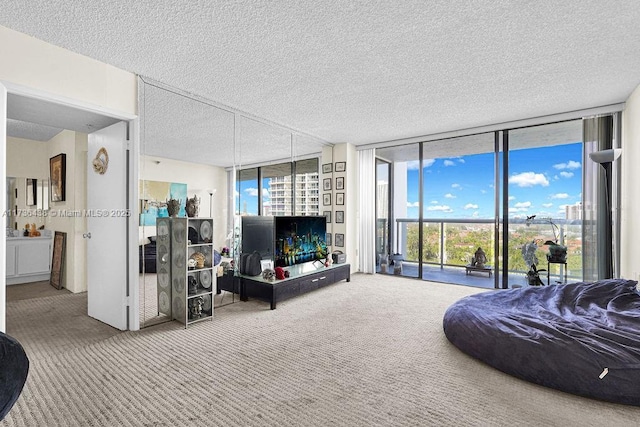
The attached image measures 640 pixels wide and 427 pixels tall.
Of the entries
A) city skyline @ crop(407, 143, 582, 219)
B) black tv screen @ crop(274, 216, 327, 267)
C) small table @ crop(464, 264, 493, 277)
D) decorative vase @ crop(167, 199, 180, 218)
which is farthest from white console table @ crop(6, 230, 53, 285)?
small table @ crop(464, 264, 493, 277)

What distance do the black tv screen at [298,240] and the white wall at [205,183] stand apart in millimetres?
704

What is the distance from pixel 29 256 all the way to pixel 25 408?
4288mm

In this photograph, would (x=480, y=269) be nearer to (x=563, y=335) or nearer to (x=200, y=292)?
(x=563, y=335)

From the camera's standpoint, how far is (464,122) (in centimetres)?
423

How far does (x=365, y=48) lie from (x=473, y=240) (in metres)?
4.32

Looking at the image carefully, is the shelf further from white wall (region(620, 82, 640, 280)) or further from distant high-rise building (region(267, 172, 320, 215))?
white wall (region(620, 82, 640, 280))

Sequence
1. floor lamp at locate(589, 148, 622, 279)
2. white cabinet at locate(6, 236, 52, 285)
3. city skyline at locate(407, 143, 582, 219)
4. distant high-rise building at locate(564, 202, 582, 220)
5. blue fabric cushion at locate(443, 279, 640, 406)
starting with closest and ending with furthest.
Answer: blue fabric cushion at locate(443, 279, 640, 406)
floor lamp at locate(589, 148, 622, 279)
distant high-rise building at locate(564, 202, 582, 220)
city skyline at locate(407, 143, 582, 219)
white cabinet at locate(6, 236, 52, 285)

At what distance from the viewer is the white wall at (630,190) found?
10.3 ft

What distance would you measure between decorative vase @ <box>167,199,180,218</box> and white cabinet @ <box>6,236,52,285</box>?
11.1 ft

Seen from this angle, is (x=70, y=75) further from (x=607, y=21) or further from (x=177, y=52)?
(x=607, y=21)

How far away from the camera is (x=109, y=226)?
3064mm

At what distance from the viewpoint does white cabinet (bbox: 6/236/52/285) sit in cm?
466

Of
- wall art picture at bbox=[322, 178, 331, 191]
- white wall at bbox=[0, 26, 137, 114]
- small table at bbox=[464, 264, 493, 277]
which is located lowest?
small table at bbox=[464, 264, 493, 277]

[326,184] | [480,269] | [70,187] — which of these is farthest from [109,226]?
[480,269]
